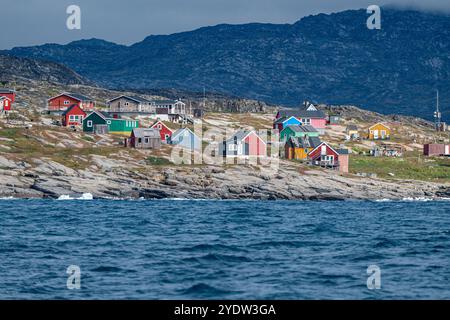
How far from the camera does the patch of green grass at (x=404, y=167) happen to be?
4734 inches

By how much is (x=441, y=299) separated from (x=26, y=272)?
59.8 feet

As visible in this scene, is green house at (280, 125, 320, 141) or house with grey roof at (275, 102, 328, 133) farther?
house with grey roof at (275, 102, 328, 133)

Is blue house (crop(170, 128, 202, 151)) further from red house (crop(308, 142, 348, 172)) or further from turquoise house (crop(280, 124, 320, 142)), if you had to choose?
turquoise house (crop(280, 124, 320, 142))

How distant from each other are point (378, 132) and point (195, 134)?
42.7 meters

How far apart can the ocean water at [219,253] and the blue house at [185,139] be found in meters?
46.1

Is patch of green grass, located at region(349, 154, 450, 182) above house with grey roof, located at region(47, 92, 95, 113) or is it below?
below

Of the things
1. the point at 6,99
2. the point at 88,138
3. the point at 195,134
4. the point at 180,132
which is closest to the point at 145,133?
the point at 88,138

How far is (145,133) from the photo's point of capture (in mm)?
122375

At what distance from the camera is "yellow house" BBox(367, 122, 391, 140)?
162375mm

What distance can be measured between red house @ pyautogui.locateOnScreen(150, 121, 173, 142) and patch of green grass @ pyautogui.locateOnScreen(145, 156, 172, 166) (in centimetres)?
1828

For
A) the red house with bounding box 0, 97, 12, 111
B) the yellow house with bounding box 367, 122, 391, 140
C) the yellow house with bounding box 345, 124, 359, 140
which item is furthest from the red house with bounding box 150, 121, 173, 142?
the yellow house with bounding box 367, 122, 391, 140

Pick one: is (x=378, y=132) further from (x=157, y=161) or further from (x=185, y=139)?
(x=157, y=161)
